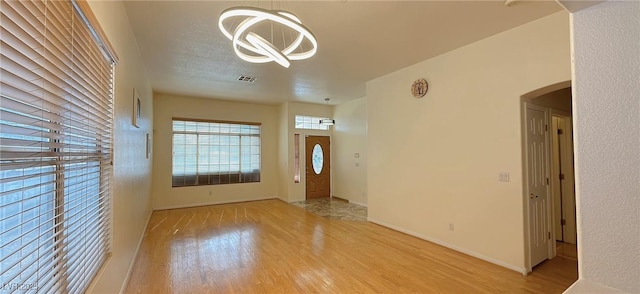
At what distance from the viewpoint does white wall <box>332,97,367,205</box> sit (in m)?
6.82

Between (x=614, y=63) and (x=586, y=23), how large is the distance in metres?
0.12

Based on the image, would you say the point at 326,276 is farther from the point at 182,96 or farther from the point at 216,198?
the point at 182,96

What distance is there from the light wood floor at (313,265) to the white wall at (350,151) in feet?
7.40

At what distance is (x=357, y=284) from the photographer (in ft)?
8.89

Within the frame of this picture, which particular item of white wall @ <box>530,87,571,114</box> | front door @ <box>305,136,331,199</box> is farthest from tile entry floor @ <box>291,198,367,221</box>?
white wall @ <box>530,87,571,114</box>

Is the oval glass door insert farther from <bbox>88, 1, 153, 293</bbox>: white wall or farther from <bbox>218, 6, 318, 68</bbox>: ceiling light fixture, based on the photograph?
<bbox>88, 1, 153, 293</bbox>: white wall

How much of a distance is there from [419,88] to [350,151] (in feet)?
11.2

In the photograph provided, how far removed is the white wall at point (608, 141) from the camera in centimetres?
57

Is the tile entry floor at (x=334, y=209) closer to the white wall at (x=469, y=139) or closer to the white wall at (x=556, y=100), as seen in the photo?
the white wall at (x=469, y=139)

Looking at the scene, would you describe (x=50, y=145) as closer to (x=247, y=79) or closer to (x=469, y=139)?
(x=469, y=139)

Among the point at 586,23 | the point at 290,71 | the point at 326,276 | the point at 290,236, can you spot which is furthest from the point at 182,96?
the point at 586,23

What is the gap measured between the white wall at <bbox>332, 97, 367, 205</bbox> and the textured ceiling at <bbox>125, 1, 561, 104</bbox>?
74.6 inches

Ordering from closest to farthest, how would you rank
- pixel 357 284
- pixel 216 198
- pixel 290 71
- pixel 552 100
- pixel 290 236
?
pixel 357 284 → pixel 552 100 → pixel 290 236 → pixel 290 71 → pixel 216 198

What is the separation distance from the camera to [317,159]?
25.6 feet
